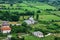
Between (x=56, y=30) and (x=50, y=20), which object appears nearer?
(x=56, y=30)

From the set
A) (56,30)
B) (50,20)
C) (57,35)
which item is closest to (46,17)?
(50,20)

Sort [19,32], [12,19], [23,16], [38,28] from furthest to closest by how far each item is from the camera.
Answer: [23,16]
[12,19]
[38,28]
[19,32]

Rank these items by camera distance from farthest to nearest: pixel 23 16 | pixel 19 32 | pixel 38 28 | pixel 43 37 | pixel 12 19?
pixel 23 16, pixel 12 19, pixel 38 28, pixel 19 32, pixel 43 37

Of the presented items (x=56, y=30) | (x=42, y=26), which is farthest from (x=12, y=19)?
(x=56, y=30)

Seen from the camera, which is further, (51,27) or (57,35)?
(51,27)

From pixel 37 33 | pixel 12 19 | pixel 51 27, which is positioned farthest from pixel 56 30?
pixel 12 19

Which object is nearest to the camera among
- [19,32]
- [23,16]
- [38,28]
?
[19,32]

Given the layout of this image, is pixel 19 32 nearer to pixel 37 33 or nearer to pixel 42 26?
pixel 37 33

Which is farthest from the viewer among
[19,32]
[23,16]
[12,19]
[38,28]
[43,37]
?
[23,16]

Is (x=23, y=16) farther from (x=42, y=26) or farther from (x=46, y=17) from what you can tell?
(x=42, y=26)
